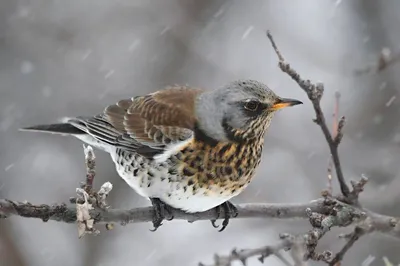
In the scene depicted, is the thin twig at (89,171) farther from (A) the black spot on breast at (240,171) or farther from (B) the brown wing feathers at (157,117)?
(A) the black spot on breast at (240,171)

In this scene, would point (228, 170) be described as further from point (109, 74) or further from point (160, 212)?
point (109, 74)

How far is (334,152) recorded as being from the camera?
2893 mm

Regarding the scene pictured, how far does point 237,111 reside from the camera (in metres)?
3.91

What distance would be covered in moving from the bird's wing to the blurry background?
3.27 metres

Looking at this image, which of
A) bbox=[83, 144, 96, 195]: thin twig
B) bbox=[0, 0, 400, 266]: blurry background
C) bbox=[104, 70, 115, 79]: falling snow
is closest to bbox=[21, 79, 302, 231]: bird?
bbox=[83, 144, 96, 195]: thin twig

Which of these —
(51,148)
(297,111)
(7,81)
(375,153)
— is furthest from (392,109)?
(7,81)

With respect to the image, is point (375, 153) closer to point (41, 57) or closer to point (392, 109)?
point (392, 109)

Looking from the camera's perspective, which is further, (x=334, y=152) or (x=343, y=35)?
(x=343, y=35)

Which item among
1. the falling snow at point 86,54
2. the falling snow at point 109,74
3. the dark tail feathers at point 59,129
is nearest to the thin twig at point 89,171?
the dark tail feathers at point 59,129

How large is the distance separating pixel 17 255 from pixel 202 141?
384cm

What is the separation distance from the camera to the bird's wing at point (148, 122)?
13.4 feet

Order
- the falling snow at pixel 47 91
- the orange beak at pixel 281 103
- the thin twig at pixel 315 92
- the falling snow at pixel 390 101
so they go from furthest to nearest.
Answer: the falling snow at pixel 47 91 < the falling snow at pixel 390 101 < the orange beak at pixel 281 103 < the thin twig at pixel 315 92

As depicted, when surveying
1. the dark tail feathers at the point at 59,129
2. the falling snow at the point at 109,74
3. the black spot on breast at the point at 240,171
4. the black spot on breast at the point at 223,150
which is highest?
the falling snow at the point at 109,74

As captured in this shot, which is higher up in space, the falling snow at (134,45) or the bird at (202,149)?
the falling snow at (134,45)
